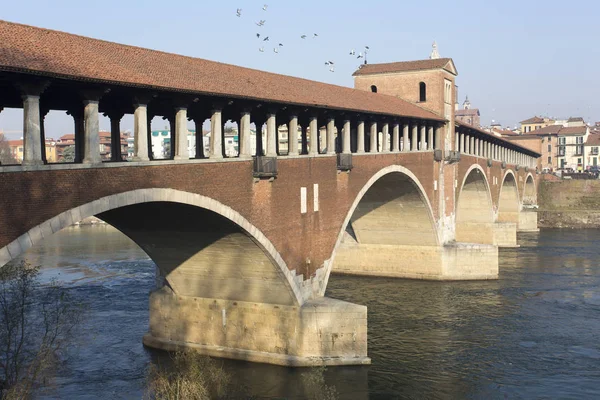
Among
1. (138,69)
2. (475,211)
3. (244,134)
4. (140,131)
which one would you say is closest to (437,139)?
(475,211)

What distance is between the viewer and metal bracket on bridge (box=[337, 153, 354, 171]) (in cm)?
3325

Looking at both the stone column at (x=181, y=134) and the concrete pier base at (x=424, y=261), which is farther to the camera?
the concrete pier base at (x=424, y=261)

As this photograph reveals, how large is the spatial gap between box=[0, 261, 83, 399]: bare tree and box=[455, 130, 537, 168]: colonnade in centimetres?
3280

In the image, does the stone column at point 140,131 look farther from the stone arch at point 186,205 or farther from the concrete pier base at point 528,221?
the concrete pier base at point 528,221

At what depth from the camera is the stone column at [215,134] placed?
77.3ft

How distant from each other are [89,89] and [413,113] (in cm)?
→ 2805

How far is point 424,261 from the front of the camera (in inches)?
1890

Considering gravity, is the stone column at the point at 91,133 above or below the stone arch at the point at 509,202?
above

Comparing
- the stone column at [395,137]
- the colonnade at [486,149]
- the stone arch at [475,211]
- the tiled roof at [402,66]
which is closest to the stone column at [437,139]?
the tiled roof at [402,66]

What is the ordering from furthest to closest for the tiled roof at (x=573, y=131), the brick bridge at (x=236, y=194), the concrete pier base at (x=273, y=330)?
the tiled roof at (x=573, y=131) → the concrete pier base at (x=273, y=330) → the brick bridge at (x=236, y=194)

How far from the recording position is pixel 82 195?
18.1 m

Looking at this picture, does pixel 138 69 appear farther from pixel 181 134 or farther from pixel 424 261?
pixel 424 261

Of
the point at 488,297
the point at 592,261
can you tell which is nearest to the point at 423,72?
the point at 488,297

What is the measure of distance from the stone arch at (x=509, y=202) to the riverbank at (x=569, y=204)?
475 cm
